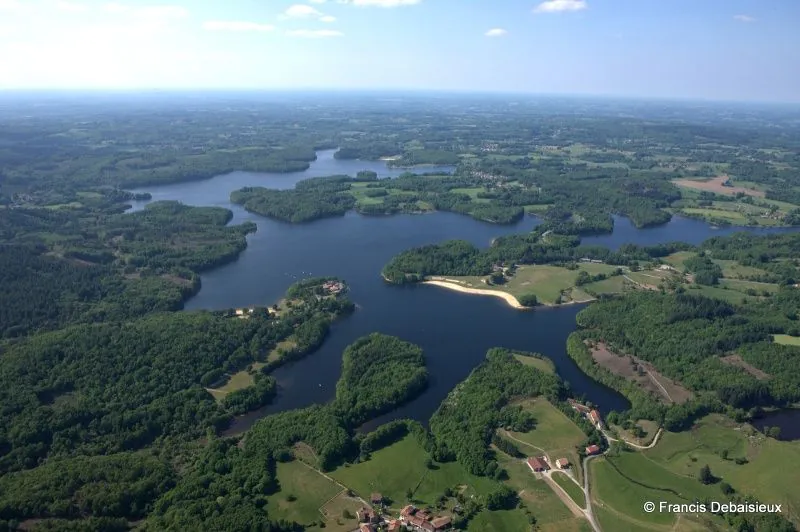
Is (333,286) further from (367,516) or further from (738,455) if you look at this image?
(738,455)

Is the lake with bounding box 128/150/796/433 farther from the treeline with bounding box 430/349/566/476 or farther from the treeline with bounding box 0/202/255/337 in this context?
the treeline with bounding box 0/202/255/337

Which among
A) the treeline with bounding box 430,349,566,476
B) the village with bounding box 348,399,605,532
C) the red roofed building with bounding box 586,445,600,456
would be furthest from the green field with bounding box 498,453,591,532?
the red roofed building with bounding box 586,445,600,456

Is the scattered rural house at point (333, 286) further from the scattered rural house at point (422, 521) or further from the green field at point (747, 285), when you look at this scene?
the green field at point (747, 285)

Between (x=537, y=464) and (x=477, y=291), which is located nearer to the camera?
(x=537, y=464)

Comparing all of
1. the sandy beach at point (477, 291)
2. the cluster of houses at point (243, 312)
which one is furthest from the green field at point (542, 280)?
the cluster of houses at point (243, 312)

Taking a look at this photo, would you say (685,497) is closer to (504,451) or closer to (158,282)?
(504,451)

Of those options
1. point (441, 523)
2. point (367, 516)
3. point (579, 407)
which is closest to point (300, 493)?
point (367, 516)
